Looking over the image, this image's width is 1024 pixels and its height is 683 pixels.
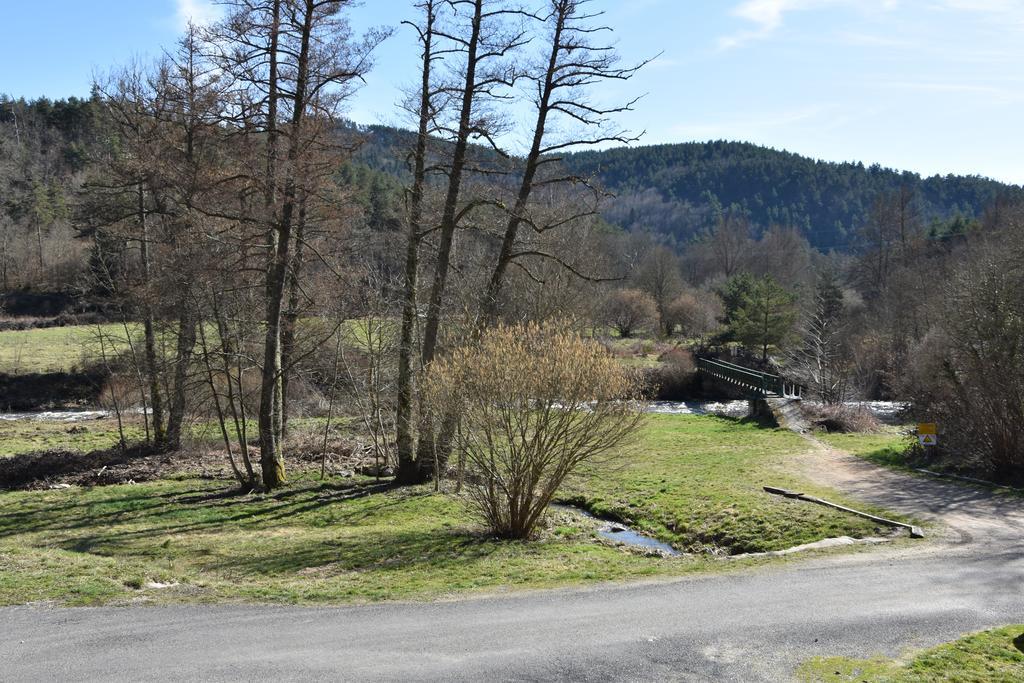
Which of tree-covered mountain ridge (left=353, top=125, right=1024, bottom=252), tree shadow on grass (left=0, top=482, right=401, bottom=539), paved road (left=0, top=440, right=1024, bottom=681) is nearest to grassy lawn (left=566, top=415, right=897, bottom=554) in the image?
paved road (left=0, top=440, right=1024, bottom=681)

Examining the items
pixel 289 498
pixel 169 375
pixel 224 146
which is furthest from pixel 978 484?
pixel 169 375

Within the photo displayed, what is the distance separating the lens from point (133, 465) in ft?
71.4

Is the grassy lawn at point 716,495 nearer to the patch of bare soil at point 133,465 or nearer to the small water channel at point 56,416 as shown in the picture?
the patch of bare soil at point 133,465

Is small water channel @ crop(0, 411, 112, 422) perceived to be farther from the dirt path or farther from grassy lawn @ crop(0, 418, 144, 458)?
the dirt path

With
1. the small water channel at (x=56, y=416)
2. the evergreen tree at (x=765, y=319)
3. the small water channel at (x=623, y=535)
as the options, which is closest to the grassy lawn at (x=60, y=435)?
the small water channel at (x=56, y=416)

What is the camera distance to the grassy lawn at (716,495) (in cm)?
1471

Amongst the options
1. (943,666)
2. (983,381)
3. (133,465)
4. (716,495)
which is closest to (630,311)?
(983,381)

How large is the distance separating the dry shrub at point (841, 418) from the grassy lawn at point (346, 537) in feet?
20.7

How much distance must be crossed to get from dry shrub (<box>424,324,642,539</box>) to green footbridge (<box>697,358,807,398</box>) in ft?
68.7

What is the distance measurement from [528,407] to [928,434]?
12330 millimetres

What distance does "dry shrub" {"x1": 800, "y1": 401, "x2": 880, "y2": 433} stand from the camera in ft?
88.1

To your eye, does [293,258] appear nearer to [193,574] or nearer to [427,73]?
[427,73]

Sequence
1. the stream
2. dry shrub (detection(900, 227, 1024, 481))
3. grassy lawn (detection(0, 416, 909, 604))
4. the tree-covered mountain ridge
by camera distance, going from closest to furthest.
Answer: grassy lawn (detection(0, 416, 909, 604)), dry shrub (detection(900, 227, 1024, 481)), the stream, the tree-covered mountain ridge

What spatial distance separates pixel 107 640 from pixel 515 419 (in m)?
7.29
